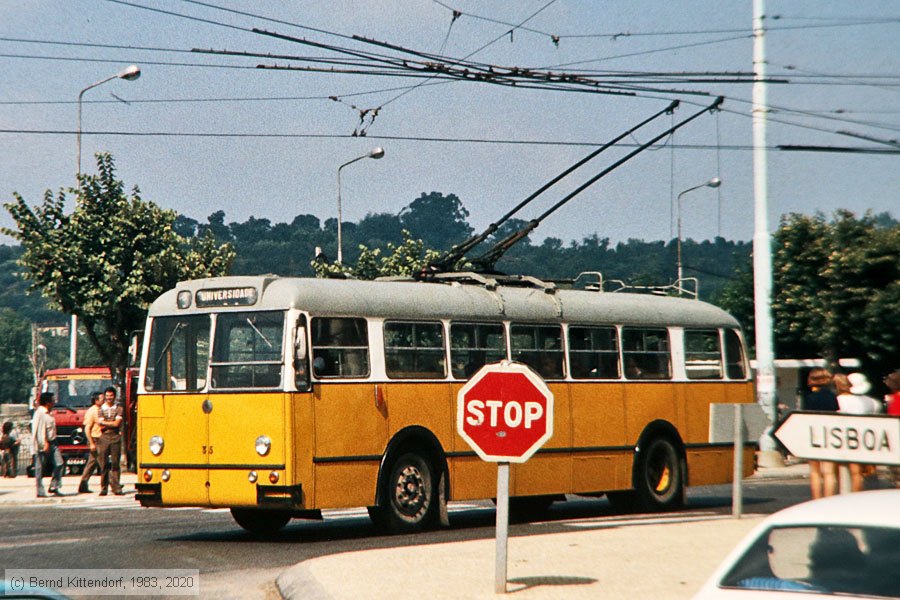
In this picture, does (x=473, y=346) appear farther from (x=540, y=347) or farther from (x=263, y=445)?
(x=263, y=445)

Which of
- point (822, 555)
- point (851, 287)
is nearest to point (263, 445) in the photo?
point (822, 555)

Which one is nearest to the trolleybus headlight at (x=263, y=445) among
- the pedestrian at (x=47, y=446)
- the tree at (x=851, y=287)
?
the pedestrian at (x=47, y=446)

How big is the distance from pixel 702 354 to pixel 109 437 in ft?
34.3

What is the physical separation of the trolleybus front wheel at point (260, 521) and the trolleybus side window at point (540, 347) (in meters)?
3.56

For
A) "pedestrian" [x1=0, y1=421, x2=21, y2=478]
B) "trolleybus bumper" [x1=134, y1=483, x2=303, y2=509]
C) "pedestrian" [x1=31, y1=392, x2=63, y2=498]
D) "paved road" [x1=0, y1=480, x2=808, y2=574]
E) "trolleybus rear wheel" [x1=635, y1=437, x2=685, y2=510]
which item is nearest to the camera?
"paved road" [x1=0, y1=480, x2=808, y2=574]

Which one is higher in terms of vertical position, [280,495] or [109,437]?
[280,495]

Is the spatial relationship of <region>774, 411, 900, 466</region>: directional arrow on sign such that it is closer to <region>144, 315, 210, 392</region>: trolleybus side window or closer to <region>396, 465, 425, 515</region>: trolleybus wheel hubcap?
<region>396, 465, 425, 515</region>: trolleybus wheel hubcap

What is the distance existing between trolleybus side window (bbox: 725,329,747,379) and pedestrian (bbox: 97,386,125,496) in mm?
10383

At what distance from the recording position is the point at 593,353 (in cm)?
1811

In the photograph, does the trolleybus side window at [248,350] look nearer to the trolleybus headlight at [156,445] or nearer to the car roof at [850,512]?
the trolleybus headlight at [156,445]

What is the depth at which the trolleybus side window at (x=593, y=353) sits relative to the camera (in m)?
17.8

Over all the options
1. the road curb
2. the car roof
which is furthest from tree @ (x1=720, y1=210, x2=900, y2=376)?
the car roof

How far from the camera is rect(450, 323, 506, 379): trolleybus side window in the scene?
640 inches

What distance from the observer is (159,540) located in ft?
49.3
